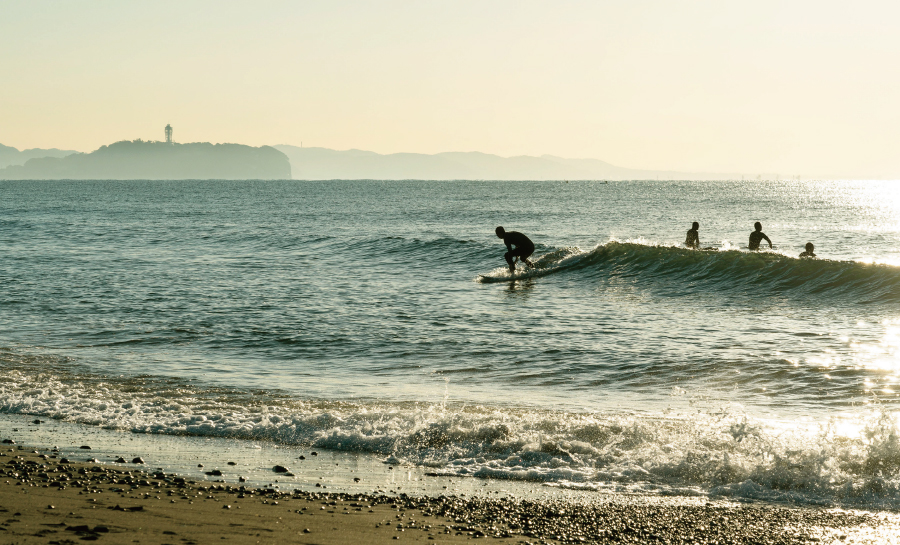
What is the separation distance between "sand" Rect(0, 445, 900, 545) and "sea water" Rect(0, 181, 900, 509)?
678mm

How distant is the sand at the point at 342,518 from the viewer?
5113 mm

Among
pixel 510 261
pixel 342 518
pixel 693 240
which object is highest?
pixel 693 240

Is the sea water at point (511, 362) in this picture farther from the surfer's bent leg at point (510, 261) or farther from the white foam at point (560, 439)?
the surfer's bent leg at point (510, 261)

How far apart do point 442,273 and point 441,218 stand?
A: 33127mm

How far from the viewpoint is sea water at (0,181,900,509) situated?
7270 millimetres

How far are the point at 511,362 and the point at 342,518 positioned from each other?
6.36 meters

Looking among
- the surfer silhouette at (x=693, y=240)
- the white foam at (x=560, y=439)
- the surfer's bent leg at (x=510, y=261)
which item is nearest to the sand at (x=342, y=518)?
the white foam at (x=560, y=439)

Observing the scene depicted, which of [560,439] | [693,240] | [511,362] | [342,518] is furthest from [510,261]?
[342,518]

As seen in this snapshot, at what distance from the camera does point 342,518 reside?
18.2 ft

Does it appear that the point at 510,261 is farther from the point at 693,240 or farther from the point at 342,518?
the point at 342,518

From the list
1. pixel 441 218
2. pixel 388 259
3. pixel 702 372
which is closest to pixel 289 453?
pixel 702 372

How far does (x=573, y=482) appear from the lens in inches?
267

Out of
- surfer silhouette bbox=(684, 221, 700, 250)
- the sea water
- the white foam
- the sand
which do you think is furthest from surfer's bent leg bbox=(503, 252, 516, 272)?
the sand

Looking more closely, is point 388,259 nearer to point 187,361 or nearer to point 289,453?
point 187,361
